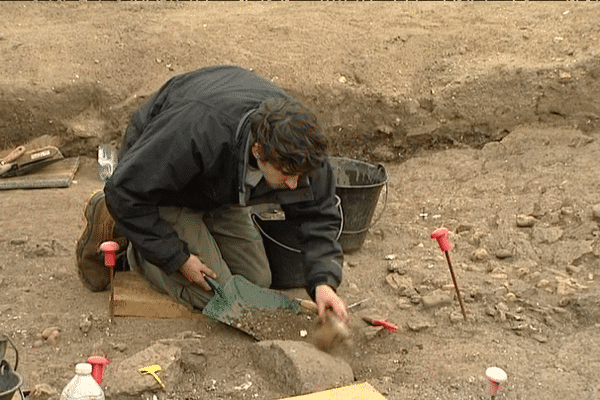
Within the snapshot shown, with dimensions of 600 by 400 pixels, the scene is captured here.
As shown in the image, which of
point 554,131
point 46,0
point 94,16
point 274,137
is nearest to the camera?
point 274,137

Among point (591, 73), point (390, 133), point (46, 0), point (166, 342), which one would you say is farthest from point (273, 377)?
point (46, 0)

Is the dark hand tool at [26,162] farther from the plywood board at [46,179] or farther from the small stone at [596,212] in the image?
the small stone at [596,212]

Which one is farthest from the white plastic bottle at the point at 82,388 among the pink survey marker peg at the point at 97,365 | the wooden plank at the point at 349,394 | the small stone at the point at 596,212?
the small stone at the point at 596,212

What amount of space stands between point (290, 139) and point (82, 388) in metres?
1.17

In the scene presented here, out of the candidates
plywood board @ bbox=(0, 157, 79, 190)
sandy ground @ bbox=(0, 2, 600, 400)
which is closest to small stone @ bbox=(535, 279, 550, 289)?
sandy ground @ bbox=(0, 2, 600, 400)

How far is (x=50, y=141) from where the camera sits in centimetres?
627

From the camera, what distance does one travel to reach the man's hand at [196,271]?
3828 millimetres

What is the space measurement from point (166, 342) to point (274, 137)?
3.62 feet

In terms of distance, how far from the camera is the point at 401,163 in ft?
20.8

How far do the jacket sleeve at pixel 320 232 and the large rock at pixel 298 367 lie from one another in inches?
12.4

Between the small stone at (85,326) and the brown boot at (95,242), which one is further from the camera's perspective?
the brown boot at (95,242)

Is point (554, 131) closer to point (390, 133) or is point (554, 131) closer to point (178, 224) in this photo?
point (390, 133)

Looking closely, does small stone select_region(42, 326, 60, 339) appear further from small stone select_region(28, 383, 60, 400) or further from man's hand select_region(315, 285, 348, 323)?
man's hand select_region(315, 285, 348, 323)

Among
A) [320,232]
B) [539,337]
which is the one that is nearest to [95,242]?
[320,232]
